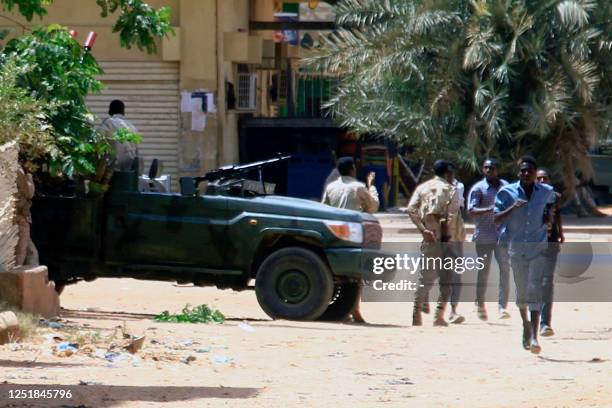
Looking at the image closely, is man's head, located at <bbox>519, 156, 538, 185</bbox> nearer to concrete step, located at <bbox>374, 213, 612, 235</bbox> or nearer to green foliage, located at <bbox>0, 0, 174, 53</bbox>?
green foliage, located at <bbox>0, 0, 174, 53</bbox>

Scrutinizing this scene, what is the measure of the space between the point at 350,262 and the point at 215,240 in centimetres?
141

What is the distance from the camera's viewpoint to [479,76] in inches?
1022

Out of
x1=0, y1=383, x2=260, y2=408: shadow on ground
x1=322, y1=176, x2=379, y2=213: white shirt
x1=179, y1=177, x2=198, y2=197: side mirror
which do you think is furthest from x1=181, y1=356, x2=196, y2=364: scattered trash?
x1=322, y1=176, x2=379, y2=213: white shirt

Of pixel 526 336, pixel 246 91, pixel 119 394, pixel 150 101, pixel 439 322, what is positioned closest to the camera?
pixel 119 394

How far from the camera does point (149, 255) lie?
14.3 m

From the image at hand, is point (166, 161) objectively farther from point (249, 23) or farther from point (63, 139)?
point (63, 139)

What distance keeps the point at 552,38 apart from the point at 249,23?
7.71 meters

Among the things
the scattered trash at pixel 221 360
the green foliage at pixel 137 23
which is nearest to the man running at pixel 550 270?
the scattered trash at pixel 221 360

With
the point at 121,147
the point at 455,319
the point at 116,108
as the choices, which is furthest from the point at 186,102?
the point at 455,319

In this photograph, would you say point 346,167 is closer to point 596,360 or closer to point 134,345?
point 596,360

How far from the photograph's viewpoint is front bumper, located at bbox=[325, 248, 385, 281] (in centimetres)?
1402

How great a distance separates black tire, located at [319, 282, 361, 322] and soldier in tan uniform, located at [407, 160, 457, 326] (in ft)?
2.21

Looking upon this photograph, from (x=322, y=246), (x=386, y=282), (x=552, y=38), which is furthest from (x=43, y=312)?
(x=552, y=38)

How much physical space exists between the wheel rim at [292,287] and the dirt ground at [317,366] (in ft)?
1.02
